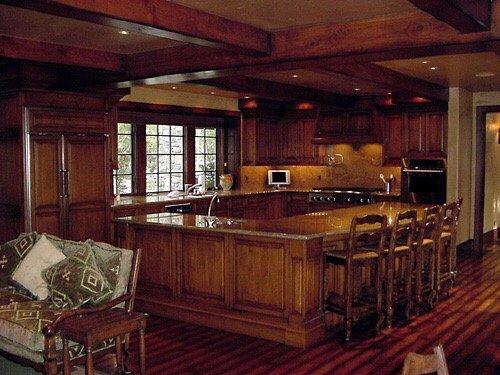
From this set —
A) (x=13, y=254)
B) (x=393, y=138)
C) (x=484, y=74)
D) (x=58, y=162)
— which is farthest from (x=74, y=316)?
(x=393, y=138)

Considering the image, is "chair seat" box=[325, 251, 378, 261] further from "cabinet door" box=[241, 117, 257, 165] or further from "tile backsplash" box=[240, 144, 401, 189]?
"cabinet door" box=[241, 117, 257, 165]

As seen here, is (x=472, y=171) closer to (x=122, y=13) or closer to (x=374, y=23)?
(x=374, y=23)

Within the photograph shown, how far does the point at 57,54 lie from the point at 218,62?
5.10ft

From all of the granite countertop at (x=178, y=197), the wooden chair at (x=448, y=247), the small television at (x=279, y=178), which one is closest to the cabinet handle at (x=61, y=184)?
the granite countertop at (x=178, y=197)

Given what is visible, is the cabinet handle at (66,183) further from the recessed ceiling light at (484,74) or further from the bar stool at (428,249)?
the recessed ceiling light at (484,74)

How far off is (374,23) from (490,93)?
233 inches

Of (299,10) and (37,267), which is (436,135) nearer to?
(299,10)

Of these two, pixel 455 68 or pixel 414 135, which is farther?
pixel 414 135

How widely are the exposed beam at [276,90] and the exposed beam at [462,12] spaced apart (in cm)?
370

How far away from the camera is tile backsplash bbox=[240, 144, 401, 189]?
1069cm

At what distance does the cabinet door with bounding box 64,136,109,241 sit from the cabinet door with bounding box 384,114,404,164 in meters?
5.09

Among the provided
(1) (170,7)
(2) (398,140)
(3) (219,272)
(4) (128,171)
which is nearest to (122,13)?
(1) (170,7)

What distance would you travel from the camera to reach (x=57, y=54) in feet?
18.4

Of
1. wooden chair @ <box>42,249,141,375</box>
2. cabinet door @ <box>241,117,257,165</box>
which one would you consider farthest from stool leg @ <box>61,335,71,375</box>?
cabinet door @ <box>241,117,257,165</box>
